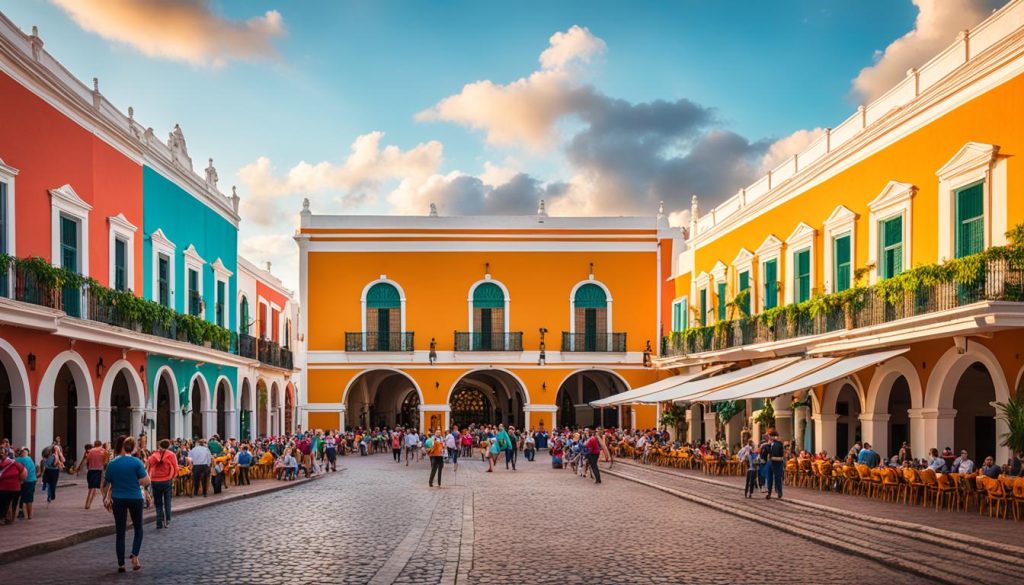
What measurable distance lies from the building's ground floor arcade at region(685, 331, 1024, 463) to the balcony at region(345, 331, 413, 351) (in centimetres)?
1589

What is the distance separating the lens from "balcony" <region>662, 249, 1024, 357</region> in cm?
1647

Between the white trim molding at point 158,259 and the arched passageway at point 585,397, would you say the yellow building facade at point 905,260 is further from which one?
the white trim molding at point 158,259

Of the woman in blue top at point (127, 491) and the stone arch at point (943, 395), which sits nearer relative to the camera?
the woman in blue top at point (127, 491)

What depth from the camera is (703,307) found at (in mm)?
35031

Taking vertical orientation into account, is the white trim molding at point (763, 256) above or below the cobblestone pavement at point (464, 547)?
above

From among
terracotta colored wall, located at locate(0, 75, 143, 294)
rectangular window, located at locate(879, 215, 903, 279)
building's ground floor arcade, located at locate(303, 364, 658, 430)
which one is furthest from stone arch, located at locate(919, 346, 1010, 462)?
building's ground floor arcade, located at locate(303, 364, 658, 430)

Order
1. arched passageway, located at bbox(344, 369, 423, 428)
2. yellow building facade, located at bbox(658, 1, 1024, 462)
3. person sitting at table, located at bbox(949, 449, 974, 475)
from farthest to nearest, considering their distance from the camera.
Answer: arched passageway, located at bbox(344, 369, 423, 428) → yellow building facade, located at bbox(658, 1, 1024, 462) → person sitting at table, located at bbox(949, 449, 974, 475)

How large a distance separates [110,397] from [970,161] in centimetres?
1875

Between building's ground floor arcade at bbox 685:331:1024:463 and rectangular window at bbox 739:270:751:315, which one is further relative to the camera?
rectangular window at bbox 739:270:751:315

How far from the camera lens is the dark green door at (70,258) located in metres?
20.1

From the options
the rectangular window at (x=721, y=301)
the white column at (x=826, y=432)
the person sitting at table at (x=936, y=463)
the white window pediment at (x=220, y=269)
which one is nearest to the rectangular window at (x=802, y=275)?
the white column at (x=826, y=432)

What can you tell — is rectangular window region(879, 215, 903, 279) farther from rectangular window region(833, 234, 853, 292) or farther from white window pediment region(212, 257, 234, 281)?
white window pediment region(212, 257, 234, 281)

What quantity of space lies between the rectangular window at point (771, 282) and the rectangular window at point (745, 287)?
0.76m

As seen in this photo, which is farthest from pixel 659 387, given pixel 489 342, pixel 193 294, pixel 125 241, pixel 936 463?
pixel 125 241
